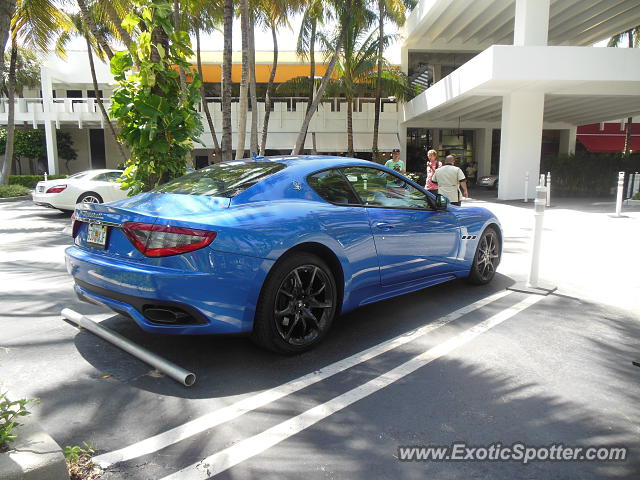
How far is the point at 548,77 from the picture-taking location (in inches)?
570

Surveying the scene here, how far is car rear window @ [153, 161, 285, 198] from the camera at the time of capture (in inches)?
148

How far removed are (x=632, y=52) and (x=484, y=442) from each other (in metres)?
16.2

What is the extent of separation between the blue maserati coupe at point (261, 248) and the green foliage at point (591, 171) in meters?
20.0

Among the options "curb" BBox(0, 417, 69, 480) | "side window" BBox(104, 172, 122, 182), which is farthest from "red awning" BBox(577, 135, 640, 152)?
"curb" BBox(0, 417, 69, 480)

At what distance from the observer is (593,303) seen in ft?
16.7

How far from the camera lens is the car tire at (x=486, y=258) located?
5.42m

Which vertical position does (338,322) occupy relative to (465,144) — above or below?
below

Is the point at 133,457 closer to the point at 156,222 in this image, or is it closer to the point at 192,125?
the point at 156,222

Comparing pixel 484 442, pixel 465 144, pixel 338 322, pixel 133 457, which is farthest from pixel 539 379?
pixel 465 144

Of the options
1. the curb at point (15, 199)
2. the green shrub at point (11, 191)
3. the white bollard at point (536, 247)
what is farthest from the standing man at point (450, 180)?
the green shrub at point (11, 191)

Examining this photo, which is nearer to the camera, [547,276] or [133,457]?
[133,457]

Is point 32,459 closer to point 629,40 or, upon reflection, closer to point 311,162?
point 311,162

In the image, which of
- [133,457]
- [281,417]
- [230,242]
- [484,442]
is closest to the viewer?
[133,457]

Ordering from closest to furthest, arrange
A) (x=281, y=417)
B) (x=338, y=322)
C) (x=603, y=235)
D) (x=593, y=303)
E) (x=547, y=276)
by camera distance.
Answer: (x=281, y=417)
(x=338, y=322)
(x=593, y=303)
(x=547, y=276)
(x=603, y=235)
